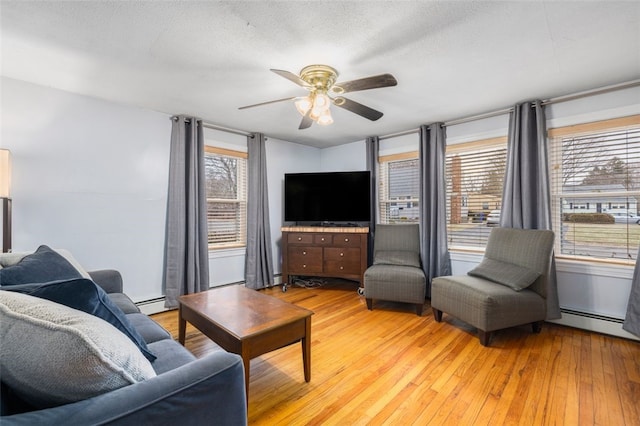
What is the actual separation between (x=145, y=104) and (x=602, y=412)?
432 cm

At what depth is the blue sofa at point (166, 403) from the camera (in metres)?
0.67

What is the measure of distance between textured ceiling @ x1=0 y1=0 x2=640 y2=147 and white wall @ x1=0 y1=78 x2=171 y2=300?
0.22m

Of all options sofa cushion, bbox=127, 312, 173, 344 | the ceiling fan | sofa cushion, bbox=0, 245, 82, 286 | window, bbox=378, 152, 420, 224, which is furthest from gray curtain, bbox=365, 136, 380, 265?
sofa cushion, bbox=0, 245, 82, 286

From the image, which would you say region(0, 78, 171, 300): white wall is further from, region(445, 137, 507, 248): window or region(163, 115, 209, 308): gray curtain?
region(445, 137, 507, 248): window

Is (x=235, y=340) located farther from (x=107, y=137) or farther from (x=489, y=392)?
(x=107, y=137)

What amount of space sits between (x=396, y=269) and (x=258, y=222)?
1974mm

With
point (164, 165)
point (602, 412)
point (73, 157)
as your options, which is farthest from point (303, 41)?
point (602, 412)

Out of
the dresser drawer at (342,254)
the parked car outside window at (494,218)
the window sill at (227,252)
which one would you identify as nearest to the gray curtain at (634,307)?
the parked car outside window at (494,218)

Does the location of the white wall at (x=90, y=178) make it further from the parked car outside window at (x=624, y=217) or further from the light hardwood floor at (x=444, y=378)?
the parked car outside window at (x=624, y=217)

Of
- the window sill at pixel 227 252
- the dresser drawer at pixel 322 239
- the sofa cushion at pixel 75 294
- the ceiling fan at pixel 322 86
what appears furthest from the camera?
the dresser drawer at pixel 322 239

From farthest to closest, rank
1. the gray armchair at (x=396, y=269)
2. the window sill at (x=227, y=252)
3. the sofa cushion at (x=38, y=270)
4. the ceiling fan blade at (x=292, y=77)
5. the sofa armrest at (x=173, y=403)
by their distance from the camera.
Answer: the window sill at (x=227, y=252) → the gray armchair at (x=396, y=269) → the ceiling fan blade at (x=292, y=77) → the sofa cushion at (x=38, y=270) → the sofa armrest at (x=173, y=403)

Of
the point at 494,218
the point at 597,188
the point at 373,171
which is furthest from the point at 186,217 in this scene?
the point at 597,188

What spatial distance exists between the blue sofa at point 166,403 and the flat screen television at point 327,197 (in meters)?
3.32

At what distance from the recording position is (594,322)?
264 cm
